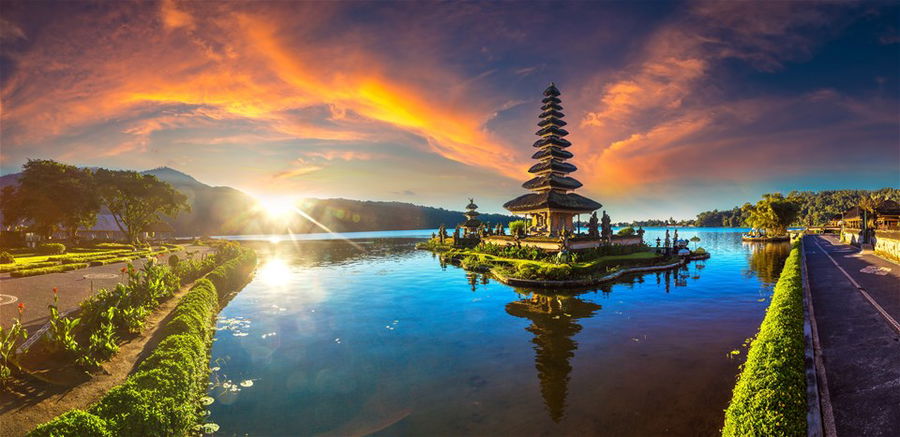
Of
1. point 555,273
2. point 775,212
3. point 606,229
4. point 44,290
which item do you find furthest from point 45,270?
point 775,212

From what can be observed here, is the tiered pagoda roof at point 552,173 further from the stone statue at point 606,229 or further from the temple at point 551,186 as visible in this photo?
the stone statue at point 606,229

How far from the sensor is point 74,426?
18.4ft

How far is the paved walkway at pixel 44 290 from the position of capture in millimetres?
14219

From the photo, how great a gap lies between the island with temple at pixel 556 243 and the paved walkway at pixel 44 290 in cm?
2527

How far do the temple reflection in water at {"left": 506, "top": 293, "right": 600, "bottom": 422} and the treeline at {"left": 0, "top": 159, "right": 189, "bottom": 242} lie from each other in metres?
60.3

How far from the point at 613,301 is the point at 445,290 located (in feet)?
36.4

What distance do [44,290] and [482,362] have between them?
2490cm

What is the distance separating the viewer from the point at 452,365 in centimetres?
1205

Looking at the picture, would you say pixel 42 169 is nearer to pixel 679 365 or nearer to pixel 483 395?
pixel 483 395

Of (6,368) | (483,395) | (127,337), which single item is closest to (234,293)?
(127,337)

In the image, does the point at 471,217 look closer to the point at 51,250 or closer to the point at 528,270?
the point at 528,270

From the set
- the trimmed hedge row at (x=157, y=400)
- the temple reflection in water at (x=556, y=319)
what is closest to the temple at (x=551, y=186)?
the temple reflection in water at (x=556, y=319)

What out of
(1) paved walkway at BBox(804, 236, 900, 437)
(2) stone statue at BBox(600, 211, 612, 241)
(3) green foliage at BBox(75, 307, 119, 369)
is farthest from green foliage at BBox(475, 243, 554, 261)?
(3) green foliage at BBox(75, 307, 119, 369)

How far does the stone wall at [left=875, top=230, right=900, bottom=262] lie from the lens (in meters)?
28.3
